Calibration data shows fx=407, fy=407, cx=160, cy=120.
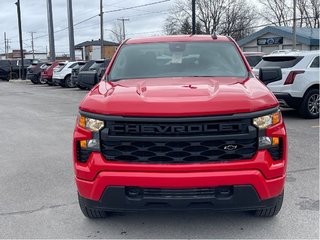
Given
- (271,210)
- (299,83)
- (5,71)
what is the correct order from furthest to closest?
(5,71) → (299,83) → (271,210)

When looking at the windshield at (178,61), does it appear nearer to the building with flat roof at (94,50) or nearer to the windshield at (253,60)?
the windshield at (253,60)

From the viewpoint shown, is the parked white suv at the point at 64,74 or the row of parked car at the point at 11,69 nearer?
the parked white suv at the point at 64,74

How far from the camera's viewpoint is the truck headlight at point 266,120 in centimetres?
331

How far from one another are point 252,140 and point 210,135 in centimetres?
35

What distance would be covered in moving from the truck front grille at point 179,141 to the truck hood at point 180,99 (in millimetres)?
88

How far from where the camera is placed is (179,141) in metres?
3.24

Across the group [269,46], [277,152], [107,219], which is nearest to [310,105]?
[277,152]

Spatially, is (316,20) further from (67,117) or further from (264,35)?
(67,117)

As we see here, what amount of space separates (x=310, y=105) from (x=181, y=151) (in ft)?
24.5

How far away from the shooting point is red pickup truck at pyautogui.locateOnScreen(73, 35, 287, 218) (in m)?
3.23

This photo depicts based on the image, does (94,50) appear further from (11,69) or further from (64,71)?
(64,71)

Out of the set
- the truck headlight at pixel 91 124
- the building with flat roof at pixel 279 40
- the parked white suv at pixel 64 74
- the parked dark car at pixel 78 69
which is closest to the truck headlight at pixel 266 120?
the truck headlight at pixel 91 124

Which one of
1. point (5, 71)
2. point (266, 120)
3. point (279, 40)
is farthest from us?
A: point (5, 71)

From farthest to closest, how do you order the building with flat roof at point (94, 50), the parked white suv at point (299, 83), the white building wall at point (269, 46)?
the building with flat roof at point (94, 50)
the white building wall at point (269, 46)
the parked white suv at point (299, 83)
